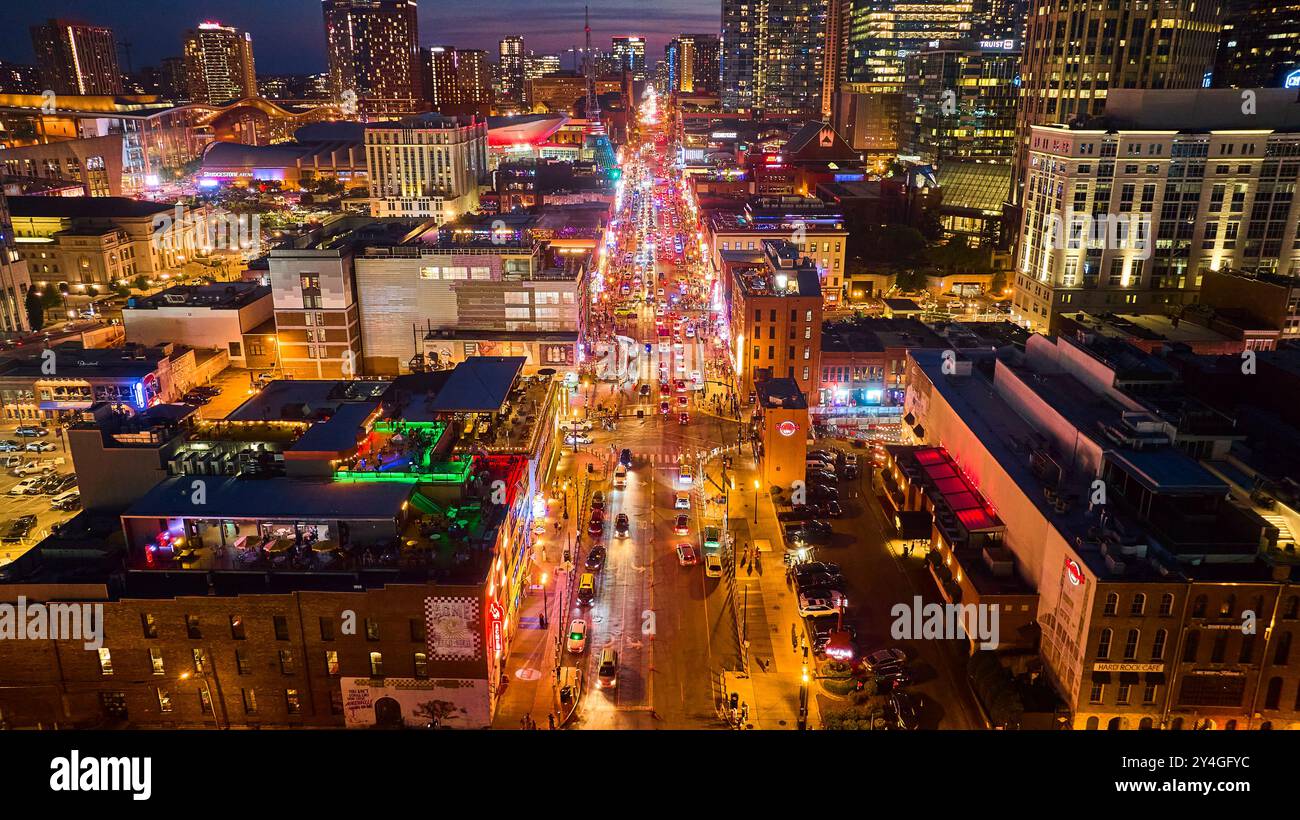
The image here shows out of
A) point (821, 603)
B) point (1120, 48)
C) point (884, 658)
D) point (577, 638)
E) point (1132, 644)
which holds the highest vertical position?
point (1120, 48)

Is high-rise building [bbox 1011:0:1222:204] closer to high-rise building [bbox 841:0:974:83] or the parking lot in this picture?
high-rise building [bbox 841:0:974:83]

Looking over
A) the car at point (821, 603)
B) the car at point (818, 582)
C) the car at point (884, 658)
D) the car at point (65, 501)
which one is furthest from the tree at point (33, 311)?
the car at point (884, 658)

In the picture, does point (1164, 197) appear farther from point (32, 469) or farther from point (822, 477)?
point (32, 469)

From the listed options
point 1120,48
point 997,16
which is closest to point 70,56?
point 997,16

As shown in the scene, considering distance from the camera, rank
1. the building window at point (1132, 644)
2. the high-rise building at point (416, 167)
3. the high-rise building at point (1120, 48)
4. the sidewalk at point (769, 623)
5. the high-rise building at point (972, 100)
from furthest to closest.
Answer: the high-rise building at point (972, 100) < the high-rise building at point (416, 167) < the high-rise building at point (1120, 48) < the sidewalk at point (769, 623) < the building window at point (1132, 644)

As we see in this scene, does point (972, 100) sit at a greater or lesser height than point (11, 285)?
greater

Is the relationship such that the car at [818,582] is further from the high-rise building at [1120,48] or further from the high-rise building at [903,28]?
the high-rise building at [903,28]
